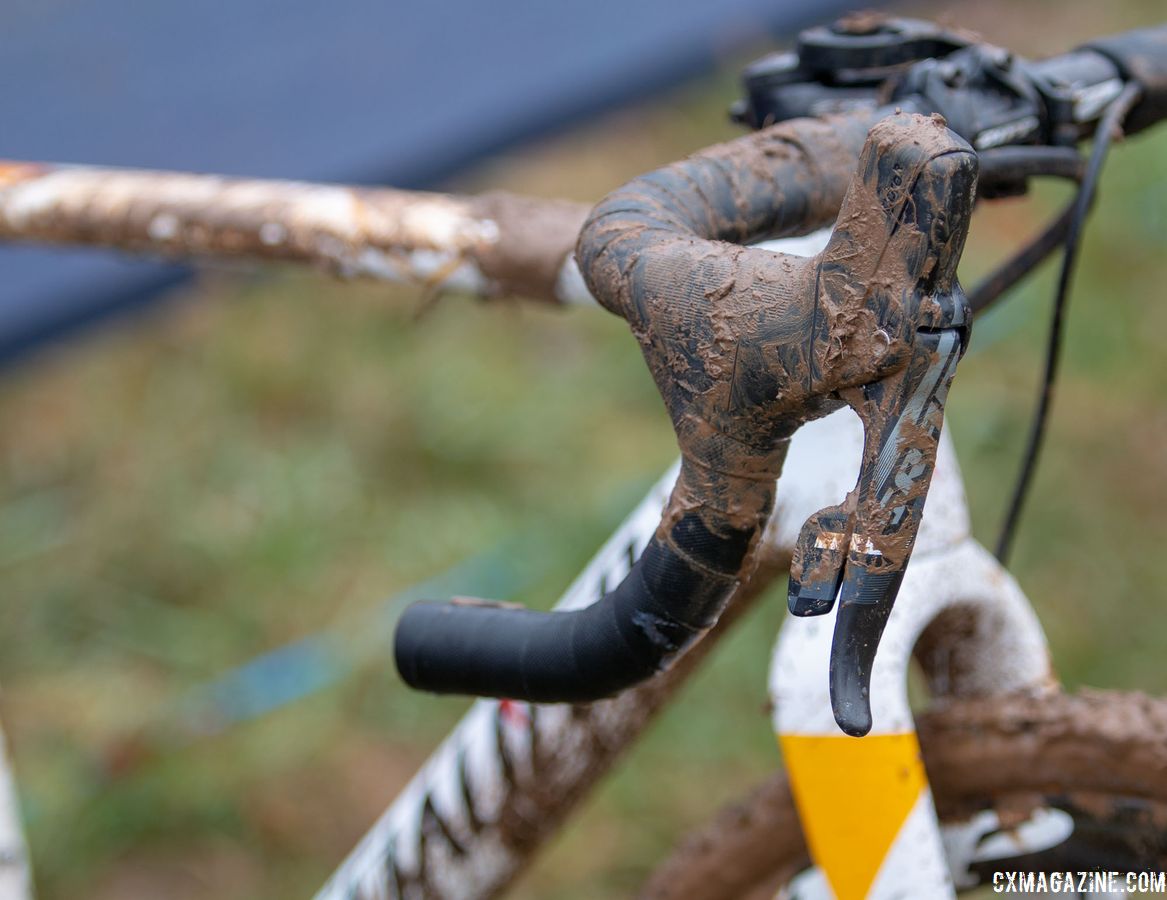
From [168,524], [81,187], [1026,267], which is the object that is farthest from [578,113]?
[1026,267]

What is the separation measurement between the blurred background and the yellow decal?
776mm

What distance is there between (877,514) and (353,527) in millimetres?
1498

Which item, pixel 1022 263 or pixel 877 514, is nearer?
pixel 877 514

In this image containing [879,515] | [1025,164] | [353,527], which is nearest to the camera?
[879,515]

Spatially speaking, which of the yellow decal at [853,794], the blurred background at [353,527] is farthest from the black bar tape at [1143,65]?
the blurred background at [353,527]

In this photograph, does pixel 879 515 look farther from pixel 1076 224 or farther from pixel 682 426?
pixel 1076 224

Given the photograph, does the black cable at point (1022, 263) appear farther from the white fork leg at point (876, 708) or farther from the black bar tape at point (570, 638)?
the black bar tape at point (570, 638)

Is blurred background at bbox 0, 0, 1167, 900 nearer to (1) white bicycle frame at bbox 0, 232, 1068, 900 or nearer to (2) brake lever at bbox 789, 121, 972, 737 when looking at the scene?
(1) white bicycle frame at bbox 0, 232, 1068, 900

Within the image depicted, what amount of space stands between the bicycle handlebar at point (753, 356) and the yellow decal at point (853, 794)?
0.49ft

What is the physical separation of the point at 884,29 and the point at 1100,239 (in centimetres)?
Answer: 176

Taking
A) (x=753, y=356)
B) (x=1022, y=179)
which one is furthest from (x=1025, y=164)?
(x=753, y=356)

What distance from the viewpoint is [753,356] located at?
1.30ft

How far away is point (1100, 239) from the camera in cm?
218

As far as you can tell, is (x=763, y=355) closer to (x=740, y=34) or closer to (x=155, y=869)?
(x=155, y=869)
